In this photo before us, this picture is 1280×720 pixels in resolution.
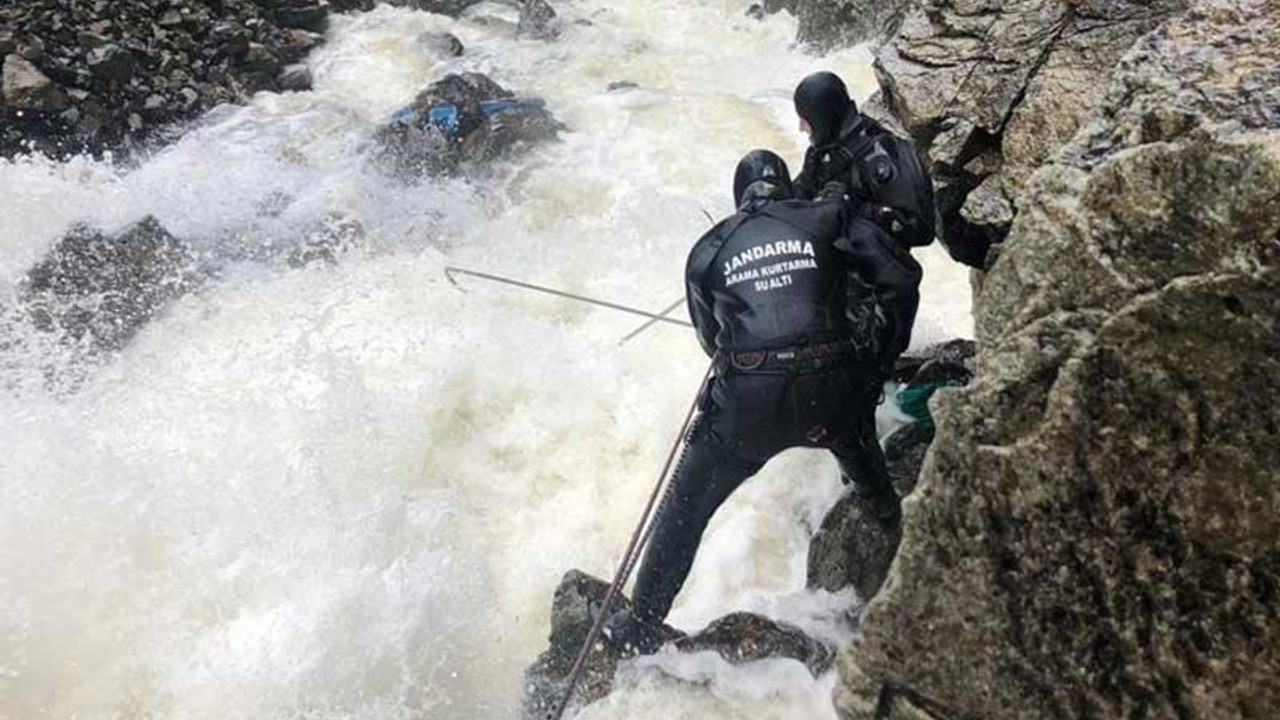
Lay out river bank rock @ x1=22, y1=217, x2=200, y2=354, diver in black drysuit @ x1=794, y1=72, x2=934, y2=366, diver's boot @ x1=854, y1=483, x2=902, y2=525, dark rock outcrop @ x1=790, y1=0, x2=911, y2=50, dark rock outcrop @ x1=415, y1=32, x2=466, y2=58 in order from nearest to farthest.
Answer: diver in black drysuit @ x1=794, y1=72, x2=934, y2=366 → diver's boot @ x1=854, y1=483, x2=902, y2=525 → river bank rock @ x1=22, y1=217, x2=200, y2=354 → dark rock outcrop @ x1=790, y1=0, x2=911, y2=50 → dark rock outcrop @ x1=415, y1=32, x2=466, y2=58

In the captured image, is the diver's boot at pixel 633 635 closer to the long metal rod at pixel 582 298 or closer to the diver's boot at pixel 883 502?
the diver's boot at pixel 883 502

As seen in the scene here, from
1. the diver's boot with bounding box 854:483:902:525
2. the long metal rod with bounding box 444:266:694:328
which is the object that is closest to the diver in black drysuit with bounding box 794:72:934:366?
the diver's boot with bounding box 854:483:902:525

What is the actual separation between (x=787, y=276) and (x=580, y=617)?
209cm

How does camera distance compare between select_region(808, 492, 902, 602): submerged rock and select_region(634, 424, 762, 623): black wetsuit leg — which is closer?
select_region(634, 424, 762, 623): black wetsuit leg

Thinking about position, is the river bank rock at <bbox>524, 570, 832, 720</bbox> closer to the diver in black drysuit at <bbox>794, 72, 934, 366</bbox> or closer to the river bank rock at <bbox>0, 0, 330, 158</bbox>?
the diver in black drysuit at <bbox>794, 72, 934, 366</bbox>

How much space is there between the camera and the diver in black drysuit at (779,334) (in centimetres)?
332

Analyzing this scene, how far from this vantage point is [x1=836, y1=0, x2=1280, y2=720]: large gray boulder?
1.57 metres

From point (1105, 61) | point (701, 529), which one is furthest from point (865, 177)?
point (701, 529)

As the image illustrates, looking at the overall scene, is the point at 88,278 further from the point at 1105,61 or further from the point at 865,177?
the point at 1105,61

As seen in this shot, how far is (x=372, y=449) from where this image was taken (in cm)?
619

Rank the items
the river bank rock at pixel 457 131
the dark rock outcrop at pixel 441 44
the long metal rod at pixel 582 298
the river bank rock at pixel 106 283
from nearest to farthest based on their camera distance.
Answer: the long metal rod at pixel 582 298 < the river bank rock at pixel 106 283 < the river bank rock at pixel 457 131 < the dark rock outcrop at pixel 441 44

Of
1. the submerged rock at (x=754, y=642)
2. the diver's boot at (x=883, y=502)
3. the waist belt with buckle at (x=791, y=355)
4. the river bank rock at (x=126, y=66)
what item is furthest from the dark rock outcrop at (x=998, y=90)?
the river bank rock at (x=126, y=66)

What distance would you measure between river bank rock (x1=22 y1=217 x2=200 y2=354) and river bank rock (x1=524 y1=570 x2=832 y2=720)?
206 inches

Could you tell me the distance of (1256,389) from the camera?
1.53m
